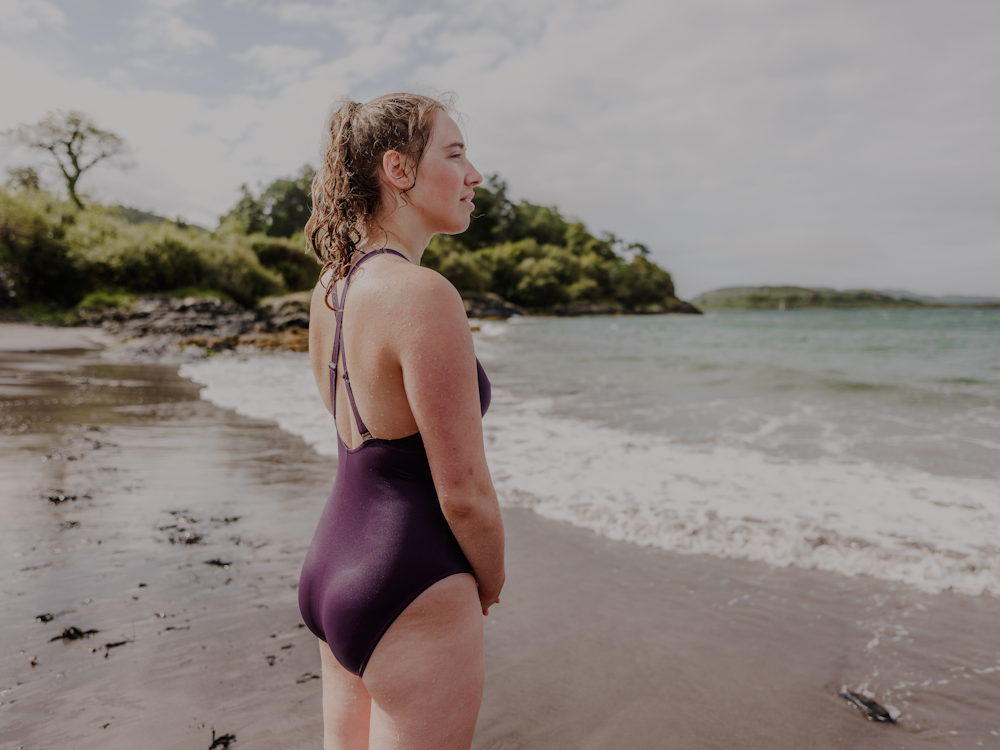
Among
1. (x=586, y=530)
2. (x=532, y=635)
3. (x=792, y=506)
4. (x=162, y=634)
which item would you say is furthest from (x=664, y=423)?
(x=162, y=634)

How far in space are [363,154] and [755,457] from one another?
22.3 feet

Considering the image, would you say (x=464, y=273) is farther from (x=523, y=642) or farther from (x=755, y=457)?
(x=523, y=642)

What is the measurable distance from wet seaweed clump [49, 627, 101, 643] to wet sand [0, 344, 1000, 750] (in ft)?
0.06

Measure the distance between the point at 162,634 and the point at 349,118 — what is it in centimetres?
284

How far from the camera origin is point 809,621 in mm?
3256

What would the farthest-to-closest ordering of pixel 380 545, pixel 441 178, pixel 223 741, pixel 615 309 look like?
pixel 615 309
pixel 223 741
pixel 441 178
pixel 380 545

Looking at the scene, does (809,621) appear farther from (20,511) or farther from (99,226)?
(99,226)

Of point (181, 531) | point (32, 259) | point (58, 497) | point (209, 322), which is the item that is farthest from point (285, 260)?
point (181, 531)

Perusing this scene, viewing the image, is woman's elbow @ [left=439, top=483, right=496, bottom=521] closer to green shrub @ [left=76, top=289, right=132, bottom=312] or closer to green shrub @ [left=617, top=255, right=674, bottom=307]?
green shrub @ [left=76, top=289, right=132, bottom=312]

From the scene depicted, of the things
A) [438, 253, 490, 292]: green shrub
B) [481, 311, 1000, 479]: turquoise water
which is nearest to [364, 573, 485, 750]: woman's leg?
[481, 311, 1000, 479]: turquoise water

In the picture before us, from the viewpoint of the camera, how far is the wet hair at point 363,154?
1242 millimetres

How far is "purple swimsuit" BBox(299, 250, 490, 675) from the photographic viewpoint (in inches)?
44.8

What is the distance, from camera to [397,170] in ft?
4.08

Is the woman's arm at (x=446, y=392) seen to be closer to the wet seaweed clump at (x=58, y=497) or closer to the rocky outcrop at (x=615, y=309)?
the wet seaweed clump at (x=58, y=497)
